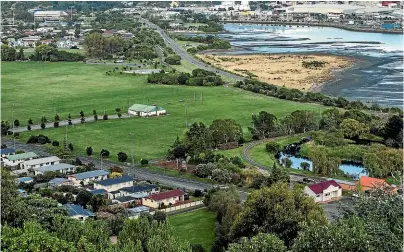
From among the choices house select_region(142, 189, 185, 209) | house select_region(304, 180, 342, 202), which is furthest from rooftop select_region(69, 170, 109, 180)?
house select_region(304, 180, 342, 202)

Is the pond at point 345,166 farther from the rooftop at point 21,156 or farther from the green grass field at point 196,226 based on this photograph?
the rooftop at point 21,156

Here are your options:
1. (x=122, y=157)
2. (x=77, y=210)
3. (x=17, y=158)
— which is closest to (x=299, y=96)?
(x=122, y=157)

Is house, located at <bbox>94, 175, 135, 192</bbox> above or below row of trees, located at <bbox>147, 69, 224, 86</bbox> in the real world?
below

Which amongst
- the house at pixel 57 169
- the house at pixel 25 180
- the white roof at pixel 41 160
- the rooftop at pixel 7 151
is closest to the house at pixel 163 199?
the house at pixel 25 180

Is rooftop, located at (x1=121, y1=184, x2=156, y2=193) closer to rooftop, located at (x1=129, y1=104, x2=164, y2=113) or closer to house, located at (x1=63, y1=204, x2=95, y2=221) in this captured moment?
house, located at (x1=63, y1=204, x2=95, y2=221)

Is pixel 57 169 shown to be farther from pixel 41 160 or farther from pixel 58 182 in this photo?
pixel 58 182

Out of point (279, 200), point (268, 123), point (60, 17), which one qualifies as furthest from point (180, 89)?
point (60, 17)

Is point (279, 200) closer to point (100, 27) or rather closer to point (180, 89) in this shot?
point (180, 89)
